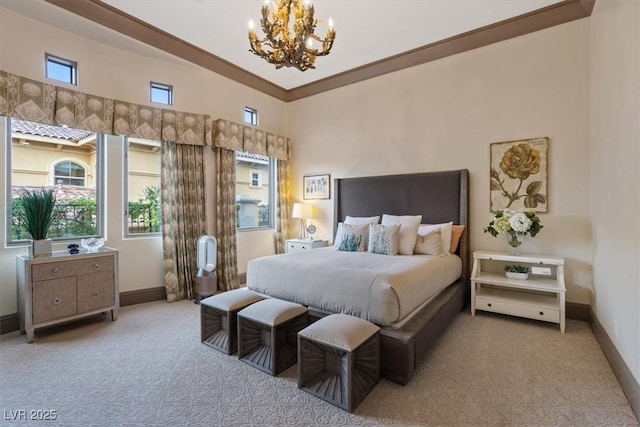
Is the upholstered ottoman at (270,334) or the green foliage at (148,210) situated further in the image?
the green foliage at (148,210)

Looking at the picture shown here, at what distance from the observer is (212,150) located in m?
4.67

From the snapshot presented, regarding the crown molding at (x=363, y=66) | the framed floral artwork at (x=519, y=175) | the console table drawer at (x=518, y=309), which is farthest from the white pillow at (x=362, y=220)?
the crown molding at (x=363, y=66)

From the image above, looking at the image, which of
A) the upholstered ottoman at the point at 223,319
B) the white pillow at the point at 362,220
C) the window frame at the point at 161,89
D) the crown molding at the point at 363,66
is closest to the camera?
the upholstered ottoman at the point at 223,319

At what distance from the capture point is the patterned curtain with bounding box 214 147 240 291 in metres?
4.63

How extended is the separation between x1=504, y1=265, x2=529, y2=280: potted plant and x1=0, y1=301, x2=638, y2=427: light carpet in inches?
23.4

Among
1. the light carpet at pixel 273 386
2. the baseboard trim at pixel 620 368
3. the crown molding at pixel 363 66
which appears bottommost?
the light carpet at pixel 273 386

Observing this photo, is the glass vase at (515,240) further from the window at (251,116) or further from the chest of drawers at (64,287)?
the chest of drawers at (64,287)

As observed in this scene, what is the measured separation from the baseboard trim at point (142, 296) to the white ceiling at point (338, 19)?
315 cm

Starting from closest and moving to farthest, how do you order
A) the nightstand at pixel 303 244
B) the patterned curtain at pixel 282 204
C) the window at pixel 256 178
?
the nightstand at pixel 303 244 < the window at pixel 256 178 < the patterned curtain at pixel 282 204

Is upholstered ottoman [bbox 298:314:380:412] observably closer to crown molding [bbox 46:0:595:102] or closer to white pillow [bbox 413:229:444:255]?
white pillow [bbox 413:229:444:255]

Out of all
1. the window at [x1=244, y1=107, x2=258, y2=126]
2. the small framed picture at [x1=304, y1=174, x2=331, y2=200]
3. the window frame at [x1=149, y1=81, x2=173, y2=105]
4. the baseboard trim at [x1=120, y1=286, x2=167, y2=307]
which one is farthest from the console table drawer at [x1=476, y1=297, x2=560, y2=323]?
the window frame at [x1=149, y1=81, x2=173, y2=105]

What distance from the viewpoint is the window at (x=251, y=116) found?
17.1ft

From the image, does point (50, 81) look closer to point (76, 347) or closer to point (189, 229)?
point (189, 229)

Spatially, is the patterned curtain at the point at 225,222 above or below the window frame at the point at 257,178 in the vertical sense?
below
